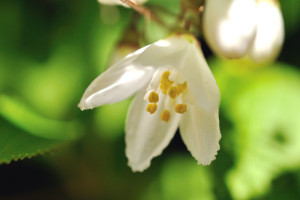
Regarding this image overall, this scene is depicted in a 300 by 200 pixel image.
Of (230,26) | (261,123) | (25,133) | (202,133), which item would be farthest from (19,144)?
(261,123)

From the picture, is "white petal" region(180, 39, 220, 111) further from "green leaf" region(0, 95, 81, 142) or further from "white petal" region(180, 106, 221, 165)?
"green leaf" region(0, 95, 81, 142)

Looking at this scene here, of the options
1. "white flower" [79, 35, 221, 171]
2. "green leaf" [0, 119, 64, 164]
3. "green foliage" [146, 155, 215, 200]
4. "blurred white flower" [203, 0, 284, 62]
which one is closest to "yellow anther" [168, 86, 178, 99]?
"white flower" [79, 35, 221, 171]

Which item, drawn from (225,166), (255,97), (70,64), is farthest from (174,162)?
(70,64)

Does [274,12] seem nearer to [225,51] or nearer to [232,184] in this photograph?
[225,51]

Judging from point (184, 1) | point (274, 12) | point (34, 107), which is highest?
point (184, 1)

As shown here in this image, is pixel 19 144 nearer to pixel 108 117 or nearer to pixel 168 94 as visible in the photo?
pixel 168 94

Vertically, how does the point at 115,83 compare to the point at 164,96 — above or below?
above

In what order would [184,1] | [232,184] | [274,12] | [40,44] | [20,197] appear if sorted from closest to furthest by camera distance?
1. [184,1]
2. [274,12]
3. [232,184]
4. [20,197]
5. [40,44]
